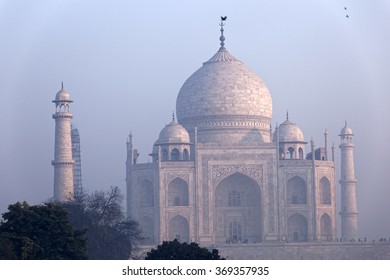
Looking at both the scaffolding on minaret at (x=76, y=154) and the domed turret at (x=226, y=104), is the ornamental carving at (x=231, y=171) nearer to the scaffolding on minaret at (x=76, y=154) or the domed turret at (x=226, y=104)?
the domed turret at (x=226, y=104)

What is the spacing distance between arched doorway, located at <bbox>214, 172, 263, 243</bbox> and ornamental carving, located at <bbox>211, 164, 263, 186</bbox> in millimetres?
331

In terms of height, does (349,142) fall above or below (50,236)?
above

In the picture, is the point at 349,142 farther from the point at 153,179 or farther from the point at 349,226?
the point at 153,179

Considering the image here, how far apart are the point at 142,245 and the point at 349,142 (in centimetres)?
1559

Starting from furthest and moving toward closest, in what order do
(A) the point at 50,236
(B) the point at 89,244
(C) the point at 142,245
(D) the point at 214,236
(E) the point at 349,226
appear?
1. (E) the point at 349,226
2. (D) the point at 214,236
3. (C) the point at 142,245
4. (B) the point at 89,244
5. (A) the point at 50,236

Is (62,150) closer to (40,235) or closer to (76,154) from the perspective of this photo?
(76,154)

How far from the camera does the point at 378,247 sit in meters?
55.6

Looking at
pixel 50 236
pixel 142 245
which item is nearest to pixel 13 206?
pixel 50 236

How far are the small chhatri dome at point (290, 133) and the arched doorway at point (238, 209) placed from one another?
11.8 ft

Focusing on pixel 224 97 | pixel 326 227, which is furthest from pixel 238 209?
pixel 224 97

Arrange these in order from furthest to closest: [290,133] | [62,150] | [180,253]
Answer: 1. [290,133]
2. [62,150]
3. [180,253]

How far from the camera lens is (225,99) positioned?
62.8 m

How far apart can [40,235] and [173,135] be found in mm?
29741

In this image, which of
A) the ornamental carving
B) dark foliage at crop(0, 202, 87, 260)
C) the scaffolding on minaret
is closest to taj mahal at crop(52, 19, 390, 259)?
the ornamental carving
